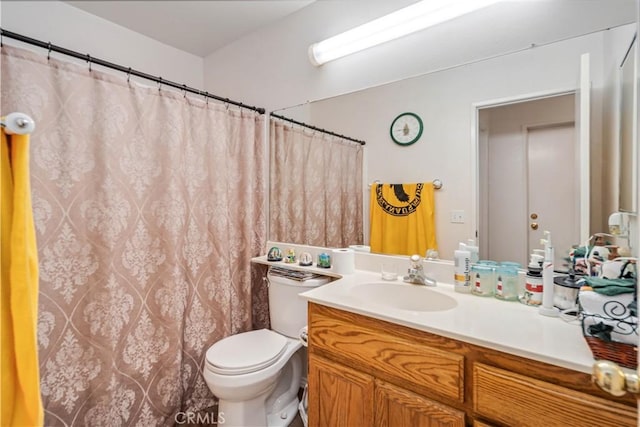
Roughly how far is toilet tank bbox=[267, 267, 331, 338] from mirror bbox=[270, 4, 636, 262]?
1.33 ft

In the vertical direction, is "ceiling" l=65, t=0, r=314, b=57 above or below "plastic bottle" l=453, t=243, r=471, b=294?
above

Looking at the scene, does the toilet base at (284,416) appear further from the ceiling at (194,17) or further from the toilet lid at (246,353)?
the ceiling at (194,17)

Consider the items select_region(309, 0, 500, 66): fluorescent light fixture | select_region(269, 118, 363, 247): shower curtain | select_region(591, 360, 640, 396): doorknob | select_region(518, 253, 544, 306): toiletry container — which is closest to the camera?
select_region(591, 360, 640, 396): doorknob

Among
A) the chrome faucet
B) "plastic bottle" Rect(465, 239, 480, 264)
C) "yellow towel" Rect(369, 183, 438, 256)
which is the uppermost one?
"yellow towel" Rect(369, 183, 438, 256)

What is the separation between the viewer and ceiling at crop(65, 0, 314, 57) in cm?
97

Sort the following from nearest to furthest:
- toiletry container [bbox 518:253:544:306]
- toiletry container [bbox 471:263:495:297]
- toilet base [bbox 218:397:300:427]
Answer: toiletry container [bbox 518:253:544:306] < toiletry container [bbox 471:263:495:297] < toilet base [bbox 218:397:300:427]

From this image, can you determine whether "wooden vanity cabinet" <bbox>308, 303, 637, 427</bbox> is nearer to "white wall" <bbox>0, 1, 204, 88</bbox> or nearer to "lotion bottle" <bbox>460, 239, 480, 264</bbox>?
"lotion bottle" <bbox>460, 239, 480, 264</bbox>

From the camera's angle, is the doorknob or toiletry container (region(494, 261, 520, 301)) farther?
toiletry container (region(494, 261, 520, 301))

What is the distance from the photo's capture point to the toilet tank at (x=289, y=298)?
1519 millimetres

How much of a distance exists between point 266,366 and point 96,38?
63.2 inches

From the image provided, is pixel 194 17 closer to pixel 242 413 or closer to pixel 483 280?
pixel 483 280

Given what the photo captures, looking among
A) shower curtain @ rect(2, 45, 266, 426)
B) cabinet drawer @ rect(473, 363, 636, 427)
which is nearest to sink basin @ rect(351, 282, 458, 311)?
cabinet drawer @ rect(473, 363, 636, 427)

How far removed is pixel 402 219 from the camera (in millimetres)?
1407

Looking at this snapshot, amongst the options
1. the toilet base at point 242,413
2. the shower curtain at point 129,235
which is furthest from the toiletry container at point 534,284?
the shower curtain at point 129,235
